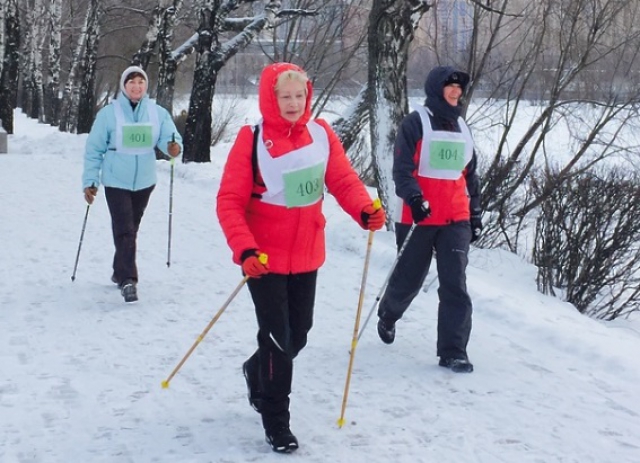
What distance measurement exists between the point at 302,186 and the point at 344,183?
25cm

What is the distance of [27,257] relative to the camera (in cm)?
893

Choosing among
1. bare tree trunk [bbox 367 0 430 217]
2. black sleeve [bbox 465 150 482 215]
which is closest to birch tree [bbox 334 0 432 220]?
bare tree trunk [bbox 367 0 430 217]

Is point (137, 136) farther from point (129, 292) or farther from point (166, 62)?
point (166, 62)

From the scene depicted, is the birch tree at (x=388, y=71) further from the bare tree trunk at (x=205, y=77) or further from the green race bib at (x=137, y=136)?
the bare tree trunk at (x=205, y=77)

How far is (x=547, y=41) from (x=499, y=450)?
12771 millimetres

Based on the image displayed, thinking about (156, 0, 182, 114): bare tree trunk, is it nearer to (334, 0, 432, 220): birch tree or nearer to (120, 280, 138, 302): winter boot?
(334, 0, 432, 220): birch tree

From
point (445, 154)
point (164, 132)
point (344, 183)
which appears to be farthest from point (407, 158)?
point (164, 132)

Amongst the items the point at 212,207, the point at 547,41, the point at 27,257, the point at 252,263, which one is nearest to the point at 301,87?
the point at 252,263

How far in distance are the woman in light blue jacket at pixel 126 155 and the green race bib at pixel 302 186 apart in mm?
3269

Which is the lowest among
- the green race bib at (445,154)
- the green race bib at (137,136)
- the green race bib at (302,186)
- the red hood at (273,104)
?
the green race bib at (137,136)

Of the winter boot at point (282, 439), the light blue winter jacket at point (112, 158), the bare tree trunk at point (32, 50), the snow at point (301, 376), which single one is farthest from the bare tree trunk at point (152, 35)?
the winter boot at point (282, 439)

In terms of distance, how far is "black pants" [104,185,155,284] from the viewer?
7.33m

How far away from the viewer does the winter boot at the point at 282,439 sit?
417cm

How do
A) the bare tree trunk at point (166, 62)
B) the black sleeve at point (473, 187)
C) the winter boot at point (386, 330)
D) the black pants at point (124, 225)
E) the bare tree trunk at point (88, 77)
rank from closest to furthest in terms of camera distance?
the black sleeve at point (473, 187)
the winter boot at point (386, 330)
the black pants at point (124, 225)
the bare tree trunk at point (166, 62)
the bare tree trunk at point (88, 77)
